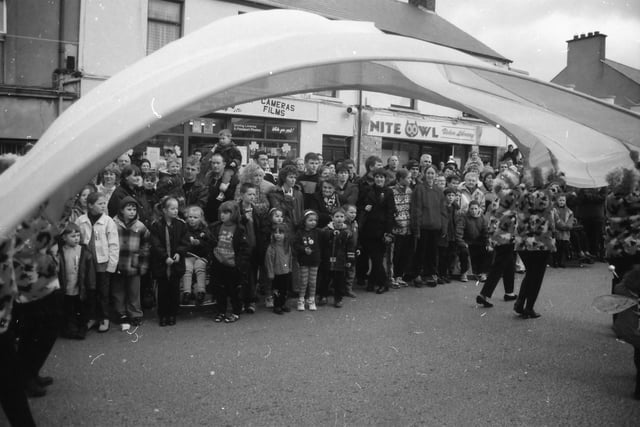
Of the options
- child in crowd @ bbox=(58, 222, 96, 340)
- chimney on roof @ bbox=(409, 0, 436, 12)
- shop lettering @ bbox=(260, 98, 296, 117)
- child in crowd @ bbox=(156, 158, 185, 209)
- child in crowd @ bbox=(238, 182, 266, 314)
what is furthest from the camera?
chimney on roof @ bbox=(409, 0, 436, 12)

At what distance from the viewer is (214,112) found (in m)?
10.6

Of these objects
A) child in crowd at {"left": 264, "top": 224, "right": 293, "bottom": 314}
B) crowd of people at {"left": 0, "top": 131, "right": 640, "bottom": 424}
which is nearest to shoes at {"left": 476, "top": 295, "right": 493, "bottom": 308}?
crowd of people at {"left": 0, "top": 131, "right": 640, "bottom": 424}

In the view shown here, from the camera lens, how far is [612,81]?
101 feet

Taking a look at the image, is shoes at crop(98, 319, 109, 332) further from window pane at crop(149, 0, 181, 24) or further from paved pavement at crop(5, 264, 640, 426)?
window pane at crop(149, 0, 181, 24)

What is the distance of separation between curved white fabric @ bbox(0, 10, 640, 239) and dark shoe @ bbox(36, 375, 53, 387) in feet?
5.89

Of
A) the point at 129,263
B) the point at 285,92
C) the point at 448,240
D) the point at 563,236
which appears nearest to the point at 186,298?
the point at 129,263

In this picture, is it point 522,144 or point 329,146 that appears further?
point 329,146

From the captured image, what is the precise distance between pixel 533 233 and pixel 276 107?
13.8 metres

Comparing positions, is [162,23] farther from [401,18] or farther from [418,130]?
[418,130]

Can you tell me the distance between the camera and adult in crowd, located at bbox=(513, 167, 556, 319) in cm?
685

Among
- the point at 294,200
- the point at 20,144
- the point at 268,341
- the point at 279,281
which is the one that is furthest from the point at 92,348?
the point at 20,144

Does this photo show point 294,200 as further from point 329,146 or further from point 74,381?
point 329,146

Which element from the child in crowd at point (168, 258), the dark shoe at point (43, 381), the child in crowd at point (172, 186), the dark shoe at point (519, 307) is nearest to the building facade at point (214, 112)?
the child in crowd at point (172, 186)

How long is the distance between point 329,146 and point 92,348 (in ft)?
54.6
